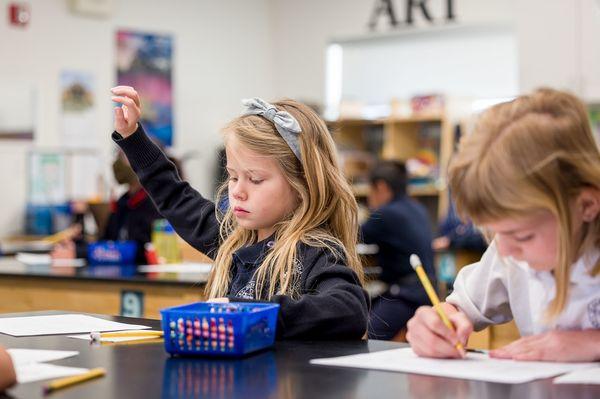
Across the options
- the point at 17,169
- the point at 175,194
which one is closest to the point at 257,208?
the point at 175,194

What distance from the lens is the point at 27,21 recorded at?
6.52m

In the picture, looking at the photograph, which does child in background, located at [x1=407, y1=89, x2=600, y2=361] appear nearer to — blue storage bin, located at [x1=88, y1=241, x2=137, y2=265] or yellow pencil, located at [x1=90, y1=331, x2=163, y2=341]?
yellow pencil, located at [x1=90, y1=331, x2=163, y2=341]

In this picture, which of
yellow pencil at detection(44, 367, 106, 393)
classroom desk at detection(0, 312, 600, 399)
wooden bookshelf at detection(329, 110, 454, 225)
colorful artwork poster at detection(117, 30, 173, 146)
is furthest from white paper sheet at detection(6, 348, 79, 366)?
colorful artwork poster at detection(117, 30, 173, 146)

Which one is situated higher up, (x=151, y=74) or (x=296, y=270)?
(x=151, y=74)

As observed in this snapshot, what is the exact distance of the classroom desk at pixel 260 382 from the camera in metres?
1.14

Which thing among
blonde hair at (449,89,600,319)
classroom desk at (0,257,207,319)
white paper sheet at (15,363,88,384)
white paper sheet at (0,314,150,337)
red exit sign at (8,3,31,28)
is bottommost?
classroom desk at (0,257,207,319)

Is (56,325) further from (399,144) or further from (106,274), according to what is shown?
(399,144)

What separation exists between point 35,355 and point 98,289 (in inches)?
84.9

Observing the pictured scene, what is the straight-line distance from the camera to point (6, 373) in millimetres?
1166

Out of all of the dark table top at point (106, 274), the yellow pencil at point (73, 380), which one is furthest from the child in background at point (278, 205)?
the dark table top at point (106, 274)

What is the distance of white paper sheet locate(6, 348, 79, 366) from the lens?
1.37m

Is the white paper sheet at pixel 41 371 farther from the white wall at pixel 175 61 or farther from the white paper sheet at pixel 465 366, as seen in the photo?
the white wall at pixel 175 61

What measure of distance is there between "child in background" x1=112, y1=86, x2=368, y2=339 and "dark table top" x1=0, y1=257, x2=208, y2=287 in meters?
1.26

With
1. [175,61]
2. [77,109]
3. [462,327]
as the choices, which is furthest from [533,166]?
[175,61]
